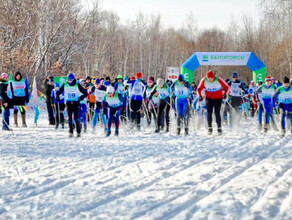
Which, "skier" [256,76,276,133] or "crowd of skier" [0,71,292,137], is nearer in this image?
"crowd of skier" [0,71,292,137]

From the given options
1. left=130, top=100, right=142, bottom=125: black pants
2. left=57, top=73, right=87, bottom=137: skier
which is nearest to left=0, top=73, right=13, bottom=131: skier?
left=57, top=73, right=87, bottom=137: skier

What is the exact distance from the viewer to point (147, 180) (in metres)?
5.78

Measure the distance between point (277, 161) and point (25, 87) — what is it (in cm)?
862

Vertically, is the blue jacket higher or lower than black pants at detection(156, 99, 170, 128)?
higher

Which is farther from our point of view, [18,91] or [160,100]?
Result: [18,91]

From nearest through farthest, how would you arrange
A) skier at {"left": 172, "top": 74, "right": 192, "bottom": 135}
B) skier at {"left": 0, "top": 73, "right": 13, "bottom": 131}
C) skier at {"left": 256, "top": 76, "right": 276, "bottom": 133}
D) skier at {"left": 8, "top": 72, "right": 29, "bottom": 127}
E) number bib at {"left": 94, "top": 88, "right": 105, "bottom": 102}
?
skier at {"left": 172, "top": 74, "right": 192, "bottom": 135} < skier at {"left": 256, "top": 76, "right": 276, "bottom": 133} < skier at {"left": 0, "top": 73, "right": 13, "bottom": 131} < skier at {"left": 8, "top": 72, "right": 29, "bottom": 127} < number bib at {"left": 94, "top": 88, "right": 105, "bottom": 102}

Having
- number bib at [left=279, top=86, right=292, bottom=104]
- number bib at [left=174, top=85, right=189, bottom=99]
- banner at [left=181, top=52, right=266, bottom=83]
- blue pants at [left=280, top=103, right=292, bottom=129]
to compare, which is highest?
banner at [left=181, top=52, right=266, bottom=83]

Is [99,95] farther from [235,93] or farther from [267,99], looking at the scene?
[267,99]

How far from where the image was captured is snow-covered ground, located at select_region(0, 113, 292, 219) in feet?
14.5

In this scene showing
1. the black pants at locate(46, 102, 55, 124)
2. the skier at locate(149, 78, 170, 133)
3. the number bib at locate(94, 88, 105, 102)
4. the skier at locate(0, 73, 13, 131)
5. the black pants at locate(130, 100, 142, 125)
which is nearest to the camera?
the skier at locate(149, 78, 170, 133)

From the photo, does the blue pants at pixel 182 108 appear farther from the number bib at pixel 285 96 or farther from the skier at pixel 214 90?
the number bib at pixel 285 96

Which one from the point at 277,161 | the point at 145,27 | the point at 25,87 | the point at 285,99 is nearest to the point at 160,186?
the point at 277,161

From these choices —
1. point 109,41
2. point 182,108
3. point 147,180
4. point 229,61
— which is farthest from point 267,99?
point 109,41

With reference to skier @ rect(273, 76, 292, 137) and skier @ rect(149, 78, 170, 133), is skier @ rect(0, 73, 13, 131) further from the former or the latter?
skier @ rect(273, 76, 292, 137)
